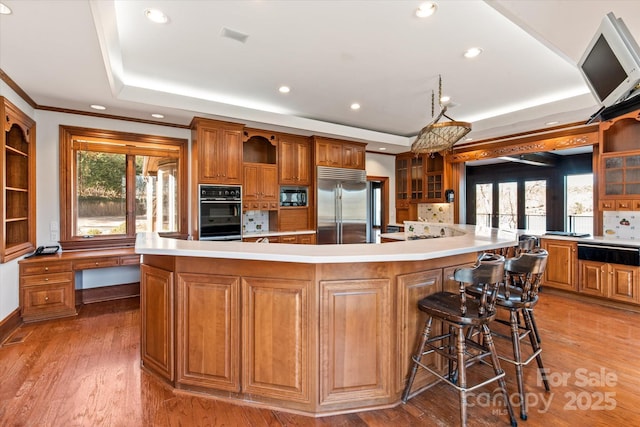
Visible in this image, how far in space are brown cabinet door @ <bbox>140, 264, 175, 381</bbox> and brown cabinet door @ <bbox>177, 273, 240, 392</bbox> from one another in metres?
0.09

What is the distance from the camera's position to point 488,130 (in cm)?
530

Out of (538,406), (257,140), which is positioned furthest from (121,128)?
(538,406)

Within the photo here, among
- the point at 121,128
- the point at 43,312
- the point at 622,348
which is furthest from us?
the point at 121,128

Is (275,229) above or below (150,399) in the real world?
above

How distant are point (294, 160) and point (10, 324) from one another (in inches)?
166

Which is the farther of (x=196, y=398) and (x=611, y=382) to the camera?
(x=611, y=382)

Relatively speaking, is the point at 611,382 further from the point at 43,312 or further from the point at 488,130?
the point at 43,312

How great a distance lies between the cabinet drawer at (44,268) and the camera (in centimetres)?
345

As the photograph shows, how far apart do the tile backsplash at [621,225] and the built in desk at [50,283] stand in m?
7.10

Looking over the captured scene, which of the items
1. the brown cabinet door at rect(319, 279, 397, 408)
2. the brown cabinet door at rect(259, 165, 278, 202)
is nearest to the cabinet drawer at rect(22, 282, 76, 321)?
the brown cabinet door at rect(259, 165, 278, 202)

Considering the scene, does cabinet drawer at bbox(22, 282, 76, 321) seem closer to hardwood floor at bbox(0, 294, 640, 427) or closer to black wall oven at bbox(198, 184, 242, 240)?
hardwood floor at bbox(0, 294, 640, 427)

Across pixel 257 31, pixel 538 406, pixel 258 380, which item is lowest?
pixel 538 406

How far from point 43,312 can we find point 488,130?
6.85 meters

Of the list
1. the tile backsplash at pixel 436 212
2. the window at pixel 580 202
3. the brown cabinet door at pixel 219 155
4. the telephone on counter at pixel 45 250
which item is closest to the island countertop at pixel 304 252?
the brown cabinet door at pixel 219 155
